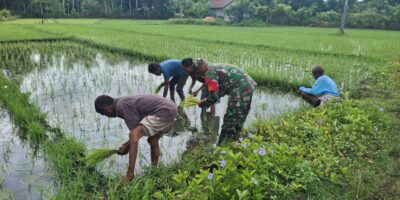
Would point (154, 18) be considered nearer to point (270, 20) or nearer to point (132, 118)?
point (270, 20)

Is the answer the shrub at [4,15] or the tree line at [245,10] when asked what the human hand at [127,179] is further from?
the tree line at [245,10]

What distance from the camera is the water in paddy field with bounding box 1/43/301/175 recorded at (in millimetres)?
4754

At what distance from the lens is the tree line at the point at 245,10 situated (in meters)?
34.5

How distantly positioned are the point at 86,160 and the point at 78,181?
0.50m

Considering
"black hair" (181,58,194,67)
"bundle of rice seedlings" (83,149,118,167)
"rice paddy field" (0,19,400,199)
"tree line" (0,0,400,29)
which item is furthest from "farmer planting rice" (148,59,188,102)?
"tree line" (0,0,400,29)

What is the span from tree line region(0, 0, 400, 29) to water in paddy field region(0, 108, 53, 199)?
36.1 meters

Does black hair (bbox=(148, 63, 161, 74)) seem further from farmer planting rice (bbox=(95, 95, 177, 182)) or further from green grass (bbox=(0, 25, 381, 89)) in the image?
green grass (bbox=(0, 25, 381, 89))

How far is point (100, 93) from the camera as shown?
720 cm

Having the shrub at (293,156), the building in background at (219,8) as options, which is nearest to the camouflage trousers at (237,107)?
the shrub at (293,156)

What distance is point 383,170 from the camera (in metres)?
3.69

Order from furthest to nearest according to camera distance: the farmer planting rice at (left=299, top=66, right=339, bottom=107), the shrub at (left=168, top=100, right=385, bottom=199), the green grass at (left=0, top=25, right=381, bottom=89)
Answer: the green grass at (left=0, top=25, right=381, bottom=89), the farmer planting rice at (left=299, top=66, right=339, bottom=107), the shrub at (left=168, top=100, right=385, bottom=199)

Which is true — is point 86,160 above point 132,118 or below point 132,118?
below

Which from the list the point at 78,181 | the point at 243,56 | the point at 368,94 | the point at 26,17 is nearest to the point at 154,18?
the point at 26,17

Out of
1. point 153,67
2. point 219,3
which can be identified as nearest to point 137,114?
point 153,67
